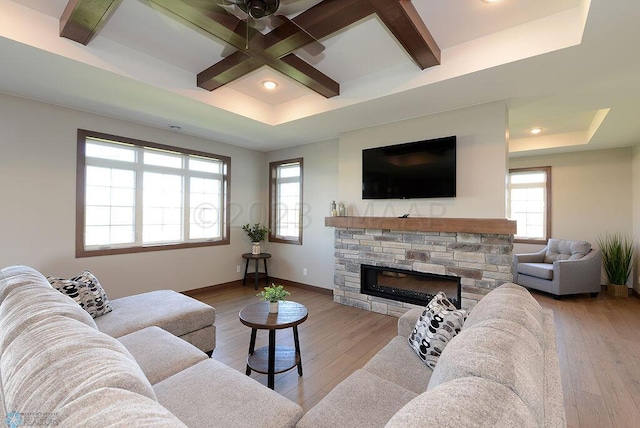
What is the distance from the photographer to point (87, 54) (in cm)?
235

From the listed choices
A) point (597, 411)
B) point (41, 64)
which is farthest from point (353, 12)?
point (597, 411)

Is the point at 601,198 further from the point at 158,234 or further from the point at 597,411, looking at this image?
the point at 158,234

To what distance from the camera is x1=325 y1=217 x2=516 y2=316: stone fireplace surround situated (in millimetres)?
3041

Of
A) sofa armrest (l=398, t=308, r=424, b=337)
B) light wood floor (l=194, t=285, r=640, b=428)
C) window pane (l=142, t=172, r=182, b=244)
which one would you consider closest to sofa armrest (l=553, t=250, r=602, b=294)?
light wood floor (l=194, t=285, r=640, b=428)

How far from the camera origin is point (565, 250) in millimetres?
4898

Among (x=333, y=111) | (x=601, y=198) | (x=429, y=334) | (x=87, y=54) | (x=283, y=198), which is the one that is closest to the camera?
(x=429, y=334)

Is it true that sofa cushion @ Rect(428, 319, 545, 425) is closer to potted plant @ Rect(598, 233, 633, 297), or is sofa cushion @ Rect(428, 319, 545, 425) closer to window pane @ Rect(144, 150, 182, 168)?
window pane @ Rect(144, 150, 182, 168)

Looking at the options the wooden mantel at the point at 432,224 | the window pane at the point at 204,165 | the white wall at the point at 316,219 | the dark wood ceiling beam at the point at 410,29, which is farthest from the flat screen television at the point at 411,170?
the window pane at the point at 204,165

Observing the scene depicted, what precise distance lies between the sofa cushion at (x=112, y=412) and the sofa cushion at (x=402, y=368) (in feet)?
3.87

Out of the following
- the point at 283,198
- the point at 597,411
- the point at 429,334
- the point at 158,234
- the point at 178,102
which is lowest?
the point at 597,411

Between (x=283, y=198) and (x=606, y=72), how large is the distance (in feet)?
14.7

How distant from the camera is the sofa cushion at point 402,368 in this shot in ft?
4.91

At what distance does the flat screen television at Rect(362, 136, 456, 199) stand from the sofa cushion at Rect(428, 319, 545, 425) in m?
2.46

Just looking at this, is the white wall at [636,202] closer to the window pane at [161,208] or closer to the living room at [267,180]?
the living room at [267,180]
